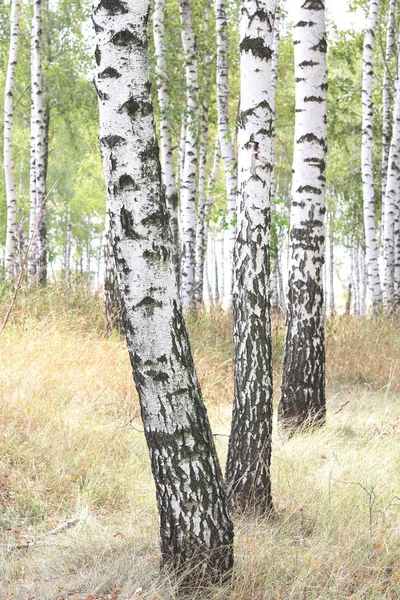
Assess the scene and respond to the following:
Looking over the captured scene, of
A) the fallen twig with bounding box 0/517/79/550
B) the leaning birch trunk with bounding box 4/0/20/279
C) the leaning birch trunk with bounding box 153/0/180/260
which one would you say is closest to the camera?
the fallen twig with bounding box 0/517/79/550

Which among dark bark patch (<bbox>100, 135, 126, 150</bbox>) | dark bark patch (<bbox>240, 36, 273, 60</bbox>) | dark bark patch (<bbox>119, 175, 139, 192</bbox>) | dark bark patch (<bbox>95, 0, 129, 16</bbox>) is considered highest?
dark bark patch (<bbox>240, 36, 273, 60</bbox>)

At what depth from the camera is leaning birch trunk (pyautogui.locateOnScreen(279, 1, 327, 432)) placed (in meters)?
5.62

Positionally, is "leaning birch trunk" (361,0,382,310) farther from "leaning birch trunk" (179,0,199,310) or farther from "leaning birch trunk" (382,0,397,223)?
"leaning birch trunk" (179,0,199,310)

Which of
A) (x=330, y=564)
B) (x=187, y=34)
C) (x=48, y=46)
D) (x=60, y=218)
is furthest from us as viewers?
(x=60, y=218)

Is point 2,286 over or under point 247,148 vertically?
under

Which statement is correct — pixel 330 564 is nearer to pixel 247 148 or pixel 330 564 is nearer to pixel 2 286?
pixel 247 148

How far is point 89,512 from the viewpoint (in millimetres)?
4117

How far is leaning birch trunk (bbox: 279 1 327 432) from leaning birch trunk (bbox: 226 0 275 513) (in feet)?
5.47

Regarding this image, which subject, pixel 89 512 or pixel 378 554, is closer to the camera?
pixel 378 554

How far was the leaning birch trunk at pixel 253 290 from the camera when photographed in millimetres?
3957

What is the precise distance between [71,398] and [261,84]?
10.9 feet

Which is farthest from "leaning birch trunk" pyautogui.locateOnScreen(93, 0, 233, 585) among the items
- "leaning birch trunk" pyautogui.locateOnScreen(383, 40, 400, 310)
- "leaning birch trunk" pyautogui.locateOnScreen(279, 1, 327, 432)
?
"leaning birch trunk" pyautogui.locateOnScreen(383, 40, 400, 310)

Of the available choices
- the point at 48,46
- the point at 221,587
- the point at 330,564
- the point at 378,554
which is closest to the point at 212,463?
the point at 221,587

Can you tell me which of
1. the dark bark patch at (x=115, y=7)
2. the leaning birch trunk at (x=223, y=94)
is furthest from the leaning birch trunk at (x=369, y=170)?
the dark bark patch at (x=115, y=7)
